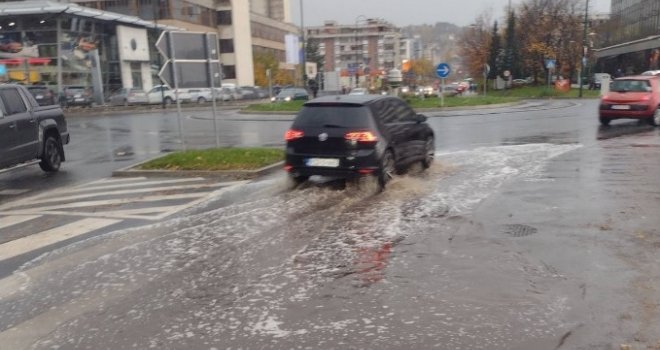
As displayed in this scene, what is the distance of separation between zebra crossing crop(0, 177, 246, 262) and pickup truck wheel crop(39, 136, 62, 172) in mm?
2038

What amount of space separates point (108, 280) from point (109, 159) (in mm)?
11000

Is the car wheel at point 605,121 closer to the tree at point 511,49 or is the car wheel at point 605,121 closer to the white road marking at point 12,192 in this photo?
the white road marking at point 12,192

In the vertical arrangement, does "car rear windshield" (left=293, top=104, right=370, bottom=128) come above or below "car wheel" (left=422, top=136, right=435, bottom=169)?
above

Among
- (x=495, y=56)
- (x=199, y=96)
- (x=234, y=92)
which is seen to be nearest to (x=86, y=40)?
(x=199, y=96)

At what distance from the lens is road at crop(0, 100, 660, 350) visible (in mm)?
4434

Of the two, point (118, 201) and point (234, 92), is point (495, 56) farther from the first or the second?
point (118, 201)

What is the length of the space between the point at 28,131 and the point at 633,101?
1750 cm

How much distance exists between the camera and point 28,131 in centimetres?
1266

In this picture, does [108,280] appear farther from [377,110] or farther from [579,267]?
[377,110]

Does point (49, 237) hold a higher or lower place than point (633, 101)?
lower

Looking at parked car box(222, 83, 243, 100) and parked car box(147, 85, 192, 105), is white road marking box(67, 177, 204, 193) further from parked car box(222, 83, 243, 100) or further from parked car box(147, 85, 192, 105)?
parked car box(222, 83, 243, 100)

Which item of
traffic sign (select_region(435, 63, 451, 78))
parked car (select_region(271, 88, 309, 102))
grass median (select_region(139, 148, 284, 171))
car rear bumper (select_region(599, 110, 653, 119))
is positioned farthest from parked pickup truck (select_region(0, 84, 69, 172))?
parked car (select_region(271, 88, 309, 102))

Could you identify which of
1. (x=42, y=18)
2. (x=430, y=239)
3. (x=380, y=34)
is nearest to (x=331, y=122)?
(x=430, y=239)

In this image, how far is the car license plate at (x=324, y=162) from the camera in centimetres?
970
